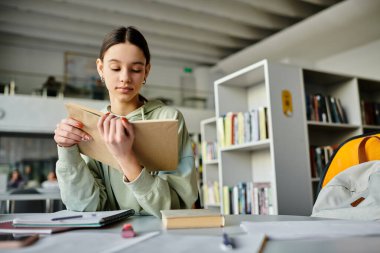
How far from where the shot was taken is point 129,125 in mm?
887

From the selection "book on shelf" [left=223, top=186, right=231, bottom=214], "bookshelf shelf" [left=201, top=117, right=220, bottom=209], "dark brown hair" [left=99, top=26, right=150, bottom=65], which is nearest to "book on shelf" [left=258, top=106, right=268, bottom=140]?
"book on shelf" [left=223, top=186, right=231, bottom=214]

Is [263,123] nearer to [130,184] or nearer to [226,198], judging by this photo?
[226,198]

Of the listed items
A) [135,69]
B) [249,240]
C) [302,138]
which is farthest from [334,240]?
[302,138]

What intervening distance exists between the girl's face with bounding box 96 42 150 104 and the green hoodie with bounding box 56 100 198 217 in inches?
4.2

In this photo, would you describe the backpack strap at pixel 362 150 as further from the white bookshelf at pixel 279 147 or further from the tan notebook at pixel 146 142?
the white bookshelf at pixel 279 147

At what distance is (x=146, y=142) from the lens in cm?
95

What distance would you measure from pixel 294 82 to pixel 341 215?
6.29 feet

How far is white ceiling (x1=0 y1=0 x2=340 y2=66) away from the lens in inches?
217

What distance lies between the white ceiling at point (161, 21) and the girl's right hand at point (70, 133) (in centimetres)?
472

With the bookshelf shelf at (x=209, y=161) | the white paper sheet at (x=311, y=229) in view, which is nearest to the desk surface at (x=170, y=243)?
the white paper sheet at (x=311, y=229)

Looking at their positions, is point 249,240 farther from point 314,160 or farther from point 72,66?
point 72,66

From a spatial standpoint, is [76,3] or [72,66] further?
[72,66]

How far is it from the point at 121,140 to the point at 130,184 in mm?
130

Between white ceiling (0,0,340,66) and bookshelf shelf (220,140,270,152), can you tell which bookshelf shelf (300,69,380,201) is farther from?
A: white ceiling (0,0,340,66)
